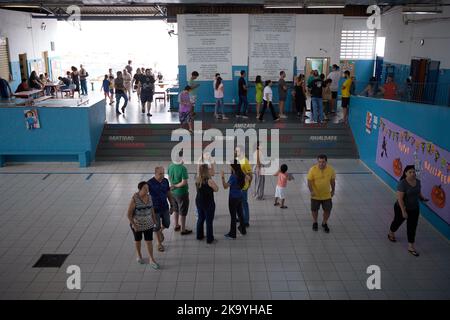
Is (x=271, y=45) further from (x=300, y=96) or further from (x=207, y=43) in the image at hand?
(x=300, y=96)

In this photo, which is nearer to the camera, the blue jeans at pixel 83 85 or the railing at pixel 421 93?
the railing at pixel 421 93

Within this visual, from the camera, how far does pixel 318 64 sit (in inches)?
623

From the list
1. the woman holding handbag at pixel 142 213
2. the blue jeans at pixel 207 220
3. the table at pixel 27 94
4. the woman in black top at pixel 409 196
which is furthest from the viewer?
the table at pixel 27 94

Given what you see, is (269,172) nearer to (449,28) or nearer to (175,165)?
(175,165)

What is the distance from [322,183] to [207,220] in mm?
2212

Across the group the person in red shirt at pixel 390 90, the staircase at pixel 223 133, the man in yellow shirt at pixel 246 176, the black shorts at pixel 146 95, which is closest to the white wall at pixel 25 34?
the black shorts at pixel 146 95

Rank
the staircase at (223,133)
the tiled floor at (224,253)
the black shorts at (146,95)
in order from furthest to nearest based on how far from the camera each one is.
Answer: the black shorts at (146,95)
the staircase at (223,133)
the tiled floor at (224,253)

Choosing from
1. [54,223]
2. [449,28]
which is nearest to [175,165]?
[54,223]

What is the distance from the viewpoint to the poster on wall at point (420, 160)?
776 centimetres

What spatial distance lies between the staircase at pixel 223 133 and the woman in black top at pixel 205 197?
5716mm

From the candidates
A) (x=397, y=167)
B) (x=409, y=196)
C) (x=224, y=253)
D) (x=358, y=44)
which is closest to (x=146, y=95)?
(x=397, y=167)

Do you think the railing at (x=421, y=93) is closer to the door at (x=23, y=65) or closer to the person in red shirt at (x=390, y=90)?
the person in red shirt at (x=390, y=90)

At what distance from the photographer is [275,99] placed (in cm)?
1598

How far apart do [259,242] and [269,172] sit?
4.38 m
